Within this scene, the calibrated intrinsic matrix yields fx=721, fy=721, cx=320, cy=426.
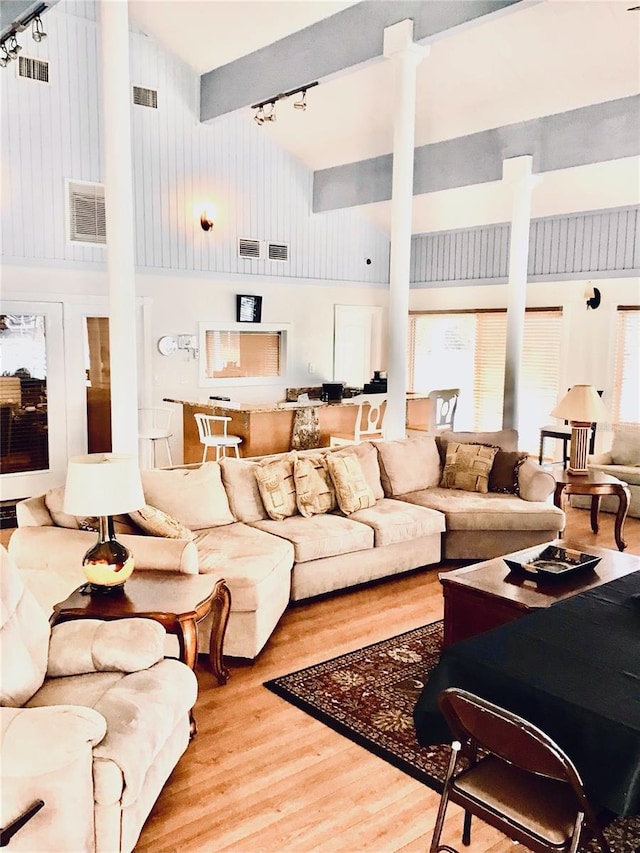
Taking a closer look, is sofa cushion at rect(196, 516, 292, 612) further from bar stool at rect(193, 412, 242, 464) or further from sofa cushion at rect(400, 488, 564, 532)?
bar stool at rect(193, 412, 242, 464)

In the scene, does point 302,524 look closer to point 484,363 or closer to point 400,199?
point 400,199

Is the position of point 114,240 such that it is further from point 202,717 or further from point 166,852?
point 166,852

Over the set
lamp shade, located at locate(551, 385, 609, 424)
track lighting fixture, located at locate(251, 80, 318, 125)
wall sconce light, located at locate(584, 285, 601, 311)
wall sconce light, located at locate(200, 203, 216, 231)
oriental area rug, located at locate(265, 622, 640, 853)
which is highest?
track lighting fixture, located at locate(251, 80, 318, 125)

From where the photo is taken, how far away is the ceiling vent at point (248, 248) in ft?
30.5

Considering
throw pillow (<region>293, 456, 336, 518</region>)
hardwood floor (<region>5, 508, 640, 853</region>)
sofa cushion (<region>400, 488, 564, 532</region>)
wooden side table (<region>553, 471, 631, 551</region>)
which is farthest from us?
wooden side table (<region>553, 471, 631, 551</region>)

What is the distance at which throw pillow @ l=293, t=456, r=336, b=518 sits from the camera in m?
5.15

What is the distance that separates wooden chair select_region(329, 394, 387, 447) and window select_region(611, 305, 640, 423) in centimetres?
290

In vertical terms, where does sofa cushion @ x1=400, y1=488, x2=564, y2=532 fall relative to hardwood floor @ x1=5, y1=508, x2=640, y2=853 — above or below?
above

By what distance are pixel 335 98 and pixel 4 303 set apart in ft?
13.8

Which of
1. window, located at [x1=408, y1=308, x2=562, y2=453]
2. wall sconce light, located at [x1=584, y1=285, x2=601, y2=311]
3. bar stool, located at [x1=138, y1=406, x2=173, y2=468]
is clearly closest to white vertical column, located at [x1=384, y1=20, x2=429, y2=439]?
bar stool, located at [x1=138, y1=406, x2=173, y2=468]

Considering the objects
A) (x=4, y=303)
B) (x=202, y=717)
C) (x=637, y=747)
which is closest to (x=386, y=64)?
(x=4, y=303)

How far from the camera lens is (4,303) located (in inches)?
288

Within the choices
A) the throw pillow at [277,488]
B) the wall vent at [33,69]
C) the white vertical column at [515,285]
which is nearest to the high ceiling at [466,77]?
the white vertical column at [515,285]

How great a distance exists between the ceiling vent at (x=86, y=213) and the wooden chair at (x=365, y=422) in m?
3.25
